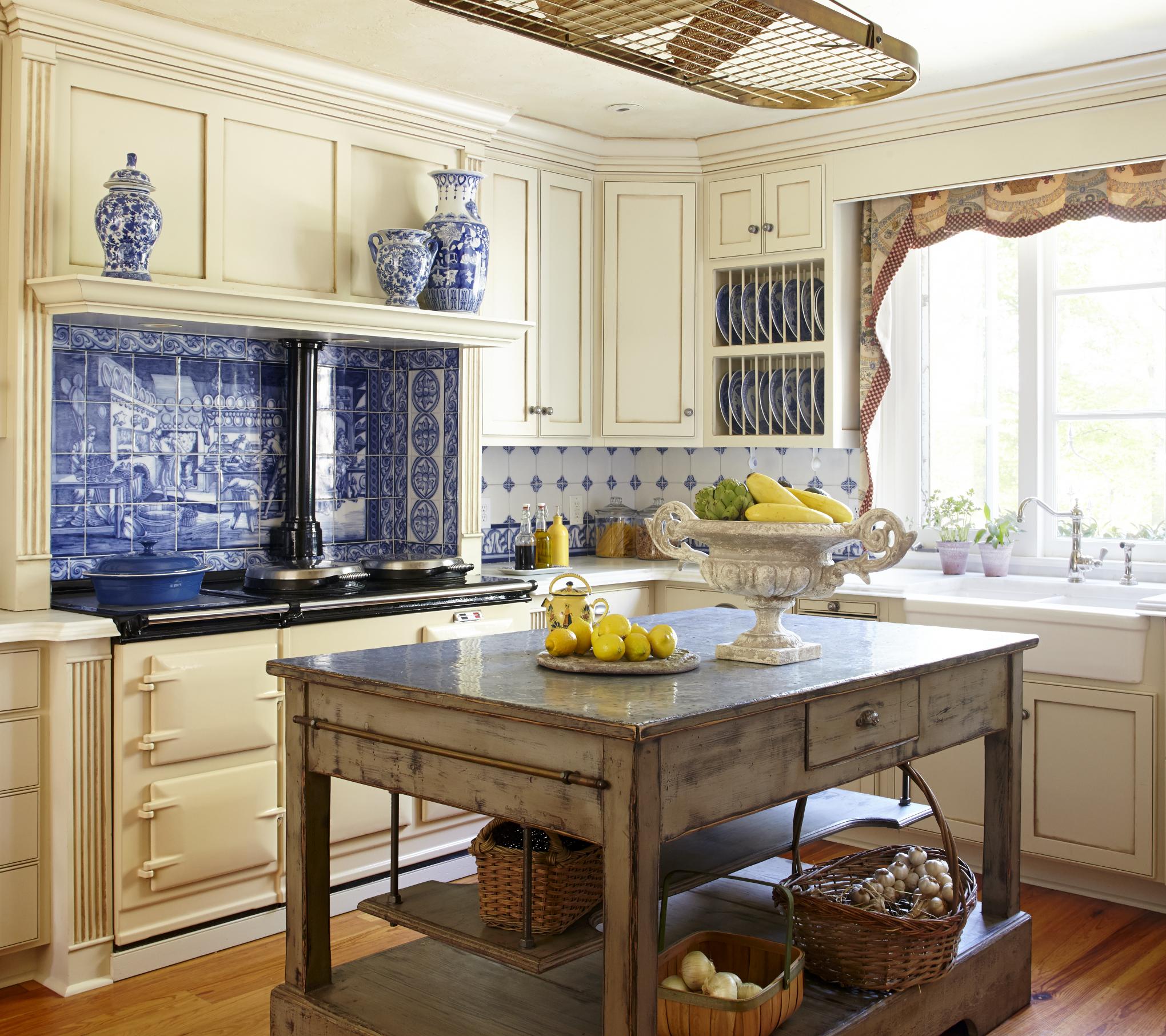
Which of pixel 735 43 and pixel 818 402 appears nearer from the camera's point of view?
pixel 735 43

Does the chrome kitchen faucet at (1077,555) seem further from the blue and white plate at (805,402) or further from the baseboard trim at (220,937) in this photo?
the baseboard trim at (220,937)

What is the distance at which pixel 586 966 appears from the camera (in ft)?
8.20

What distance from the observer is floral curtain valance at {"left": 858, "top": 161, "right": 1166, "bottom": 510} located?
4.01 m

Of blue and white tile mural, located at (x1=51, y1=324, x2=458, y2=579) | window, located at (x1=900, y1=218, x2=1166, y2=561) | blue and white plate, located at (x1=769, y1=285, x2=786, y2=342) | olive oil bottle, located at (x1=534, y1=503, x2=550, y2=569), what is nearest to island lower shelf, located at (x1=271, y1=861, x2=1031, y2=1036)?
blue and white tile mural, located at (x1=51, y1=324, x2=458, y2=579)

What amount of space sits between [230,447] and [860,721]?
2392mm

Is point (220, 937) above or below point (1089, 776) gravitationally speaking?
below

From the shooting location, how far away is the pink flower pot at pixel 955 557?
4434 millimetres

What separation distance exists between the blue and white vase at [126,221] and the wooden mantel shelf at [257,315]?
6 centimetres

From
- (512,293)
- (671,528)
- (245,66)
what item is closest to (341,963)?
(671,528)

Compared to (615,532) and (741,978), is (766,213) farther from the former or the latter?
(741,978)

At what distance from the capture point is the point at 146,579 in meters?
3.16

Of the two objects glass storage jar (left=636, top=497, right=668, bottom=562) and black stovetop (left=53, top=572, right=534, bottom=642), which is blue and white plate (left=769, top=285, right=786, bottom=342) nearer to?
glass storage jar (left=636, top=497, right=668, bottom=562)

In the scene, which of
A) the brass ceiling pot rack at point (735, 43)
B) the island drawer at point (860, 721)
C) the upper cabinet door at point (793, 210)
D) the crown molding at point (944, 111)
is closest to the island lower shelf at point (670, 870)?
the island drawer at point (860, 721)

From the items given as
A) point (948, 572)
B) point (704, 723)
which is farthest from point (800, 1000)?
point (948, 572)
